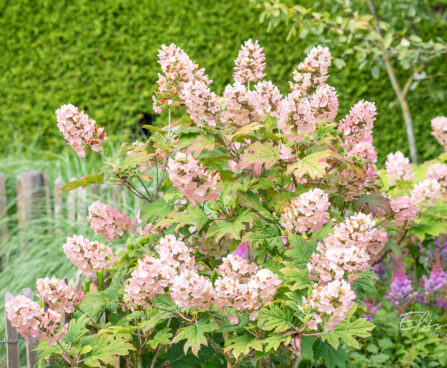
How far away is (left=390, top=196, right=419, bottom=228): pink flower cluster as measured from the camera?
248 cm

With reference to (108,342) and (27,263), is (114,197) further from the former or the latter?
(108,342)

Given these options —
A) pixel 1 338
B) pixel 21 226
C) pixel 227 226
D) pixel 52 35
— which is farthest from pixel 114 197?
pixel 52 35

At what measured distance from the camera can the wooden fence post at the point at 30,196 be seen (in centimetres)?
428

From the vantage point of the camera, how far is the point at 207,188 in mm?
1826

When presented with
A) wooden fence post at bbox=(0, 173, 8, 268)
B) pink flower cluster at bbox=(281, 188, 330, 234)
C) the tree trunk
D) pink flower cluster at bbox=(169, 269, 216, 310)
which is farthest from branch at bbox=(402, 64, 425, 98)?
pink flower cluster at bbox=(169, 269, 216, 310)

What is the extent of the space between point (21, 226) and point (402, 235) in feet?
9.13

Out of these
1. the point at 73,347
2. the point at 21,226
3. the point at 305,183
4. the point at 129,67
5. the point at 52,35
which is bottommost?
the point at 73,347

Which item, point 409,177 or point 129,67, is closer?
point 409,177

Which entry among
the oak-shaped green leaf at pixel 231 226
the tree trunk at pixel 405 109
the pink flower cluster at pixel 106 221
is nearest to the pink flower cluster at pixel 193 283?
the oak-shaped green leaf at pixel 231 226

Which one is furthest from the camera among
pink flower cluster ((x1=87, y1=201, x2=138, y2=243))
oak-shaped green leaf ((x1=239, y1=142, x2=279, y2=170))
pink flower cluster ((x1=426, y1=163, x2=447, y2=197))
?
pink flower cluster ((x1=426, y1=163, x2=447, y2=197))

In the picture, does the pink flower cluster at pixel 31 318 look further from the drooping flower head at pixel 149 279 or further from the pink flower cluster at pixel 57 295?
the drooping flower head at pixel 149 279

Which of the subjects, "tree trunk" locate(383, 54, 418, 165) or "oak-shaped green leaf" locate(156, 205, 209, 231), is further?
"tree trunk" locate(383, 54, 418, 165)

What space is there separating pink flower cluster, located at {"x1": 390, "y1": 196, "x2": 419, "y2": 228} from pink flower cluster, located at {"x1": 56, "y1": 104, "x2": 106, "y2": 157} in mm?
1286

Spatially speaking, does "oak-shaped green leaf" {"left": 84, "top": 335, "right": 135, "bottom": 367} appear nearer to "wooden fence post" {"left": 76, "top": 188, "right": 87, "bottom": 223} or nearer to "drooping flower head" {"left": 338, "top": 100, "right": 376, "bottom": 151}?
"drooping flower head" {"left": 338, "top": 100, "right": 376, "bottom": 151}
